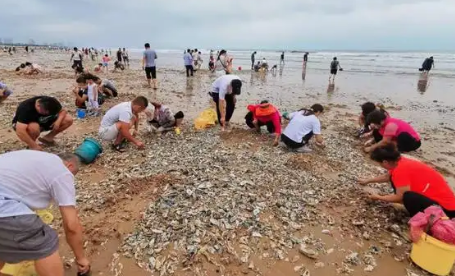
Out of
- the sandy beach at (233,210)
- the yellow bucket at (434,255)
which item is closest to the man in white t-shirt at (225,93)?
the sandy beach at (233,210)

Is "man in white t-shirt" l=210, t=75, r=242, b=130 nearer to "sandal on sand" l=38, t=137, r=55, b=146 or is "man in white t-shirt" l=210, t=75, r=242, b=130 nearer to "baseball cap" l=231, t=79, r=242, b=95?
"baseball cap" l=231, t=79, r=242, b=95

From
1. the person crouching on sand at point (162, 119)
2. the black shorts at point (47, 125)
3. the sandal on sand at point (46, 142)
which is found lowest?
the sandal on sand at point (46, 142)

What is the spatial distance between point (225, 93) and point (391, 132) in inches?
148

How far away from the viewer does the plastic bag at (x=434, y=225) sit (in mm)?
3414

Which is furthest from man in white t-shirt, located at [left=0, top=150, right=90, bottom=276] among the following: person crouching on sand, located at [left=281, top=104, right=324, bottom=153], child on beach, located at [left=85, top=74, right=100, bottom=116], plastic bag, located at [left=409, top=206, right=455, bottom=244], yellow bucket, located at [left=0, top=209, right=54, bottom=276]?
child on beach, located at [left=85, top=74, right=100, bottom=116]

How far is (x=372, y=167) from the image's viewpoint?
6.44 metres

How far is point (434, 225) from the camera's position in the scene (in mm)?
3531

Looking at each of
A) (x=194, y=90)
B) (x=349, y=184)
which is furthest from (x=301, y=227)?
(x=194, y=90)

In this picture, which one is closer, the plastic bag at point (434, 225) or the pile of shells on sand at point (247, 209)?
the plastic bag at point (434, 225)

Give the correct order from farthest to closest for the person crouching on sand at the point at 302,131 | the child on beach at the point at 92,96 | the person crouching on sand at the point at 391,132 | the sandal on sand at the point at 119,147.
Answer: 1. the child on beach at the point at 92,96
2. the person crouching on sand at the point at 302,131
3. the sandal on sand at the point at 119,147
4. the person crouching on sand at the point at 391,132

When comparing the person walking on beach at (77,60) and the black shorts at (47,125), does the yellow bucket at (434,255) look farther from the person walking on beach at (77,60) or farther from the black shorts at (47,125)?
the person walking on beach at (77,60)

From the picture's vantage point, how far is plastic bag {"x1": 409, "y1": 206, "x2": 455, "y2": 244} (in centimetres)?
341

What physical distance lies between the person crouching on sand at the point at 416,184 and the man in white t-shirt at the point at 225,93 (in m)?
4.01

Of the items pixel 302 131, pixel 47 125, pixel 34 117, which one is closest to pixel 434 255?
pixel 302 131
